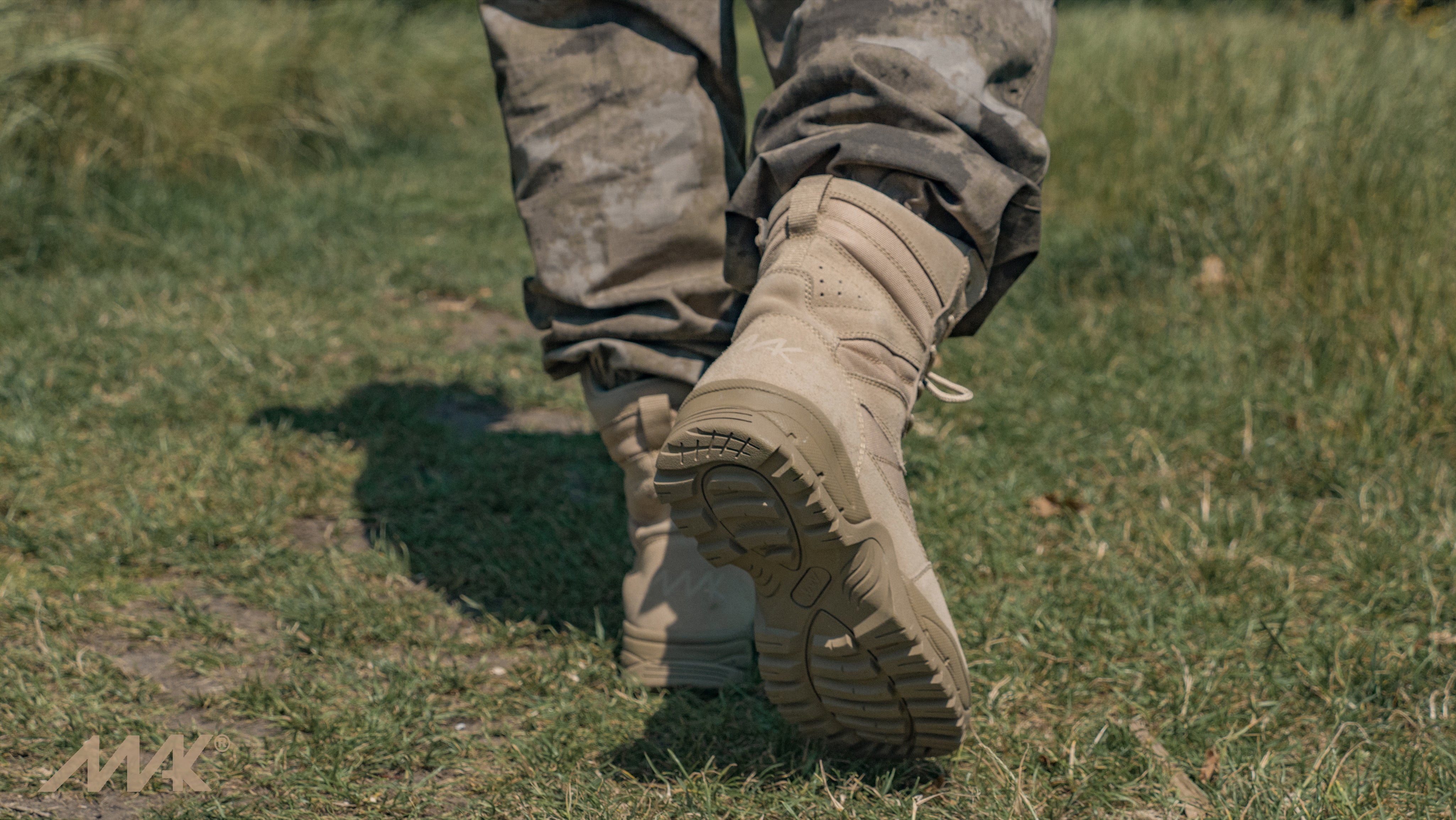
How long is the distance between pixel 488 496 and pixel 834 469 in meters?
1.29

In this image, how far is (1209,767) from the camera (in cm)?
140

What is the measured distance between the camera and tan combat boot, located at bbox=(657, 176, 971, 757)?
42.9 inches

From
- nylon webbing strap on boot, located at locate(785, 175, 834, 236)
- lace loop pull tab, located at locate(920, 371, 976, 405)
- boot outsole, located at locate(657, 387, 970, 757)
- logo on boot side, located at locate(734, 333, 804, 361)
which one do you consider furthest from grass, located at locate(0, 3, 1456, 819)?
nylon webbing strap on boot, located at locate(785, 175, 834, 236)

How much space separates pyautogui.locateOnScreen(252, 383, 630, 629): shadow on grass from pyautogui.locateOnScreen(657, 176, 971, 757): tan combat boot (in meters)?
0.64

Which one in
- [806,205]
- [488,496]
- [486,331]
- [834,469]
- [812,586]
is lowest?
[486,331]

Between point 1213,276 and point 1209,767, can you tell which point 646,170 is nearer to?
point 1209,767

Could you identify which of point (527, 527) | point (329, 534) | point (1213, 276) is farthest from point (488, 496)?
point (1213, 276)

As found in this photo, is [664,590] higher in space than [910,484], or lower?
higher

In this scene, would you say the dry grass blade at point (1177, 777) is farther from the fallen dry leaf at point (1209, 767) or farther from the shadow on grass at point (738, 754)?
the shadow on grass at point (738, 754)

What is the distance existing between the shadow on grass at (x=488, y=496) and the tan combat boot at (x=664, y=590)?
0.58 feet

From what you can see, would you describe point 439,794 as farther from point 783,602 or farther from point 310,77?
point 310,77

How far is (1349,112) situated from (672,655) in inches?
108

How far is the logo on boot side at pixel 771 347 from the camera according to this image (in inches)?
45.6

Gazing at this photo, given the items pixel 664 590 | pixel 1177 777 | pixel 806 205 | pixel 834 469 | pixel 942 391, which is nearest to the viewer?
pixel 834 469
